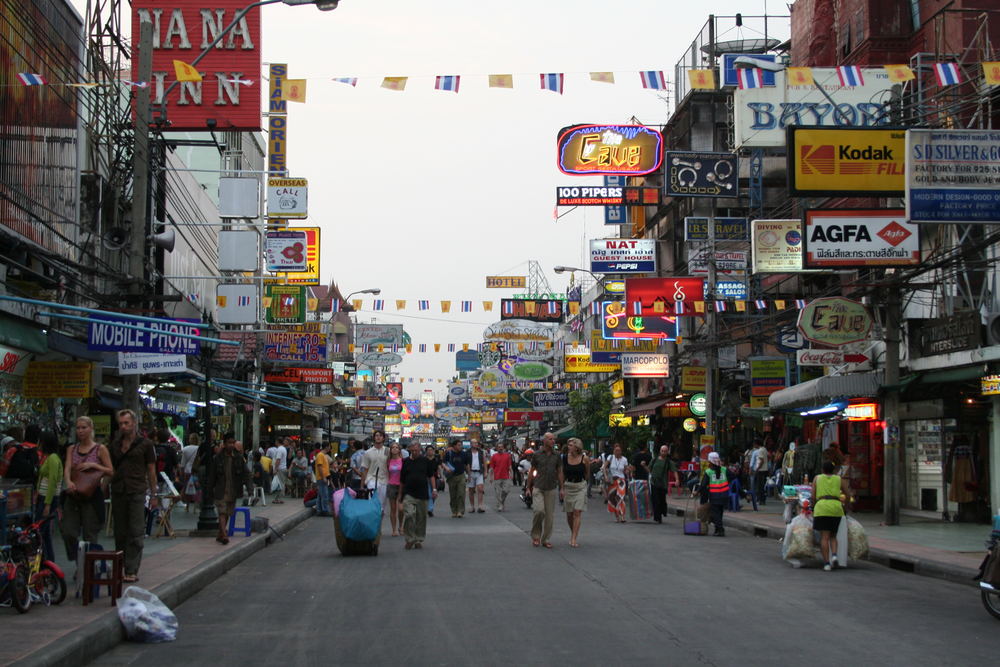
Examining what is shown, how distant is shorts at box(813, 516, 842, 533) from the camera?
15.8 m

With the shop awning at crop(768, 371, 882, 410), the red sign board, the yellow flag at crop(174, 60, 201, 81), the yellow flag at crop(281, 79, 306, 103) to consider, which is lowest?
the shop awning at crop(768, 371, 882, 410)

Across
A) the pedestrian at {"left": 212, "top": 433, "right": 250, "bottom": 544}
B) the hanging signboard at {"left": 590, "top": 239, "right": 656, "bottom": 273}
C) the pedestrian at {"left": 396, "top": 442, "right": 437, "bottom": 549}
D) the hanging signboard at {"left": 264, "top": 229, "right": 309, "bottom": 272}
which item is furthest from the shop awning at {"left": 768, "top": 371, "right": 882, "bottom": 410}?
the hanging signboard at {"left": 590, "top": 239, "right": 656, "bottom": 273}

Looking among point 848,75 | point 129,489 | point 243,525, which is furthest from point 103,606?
point 848,75

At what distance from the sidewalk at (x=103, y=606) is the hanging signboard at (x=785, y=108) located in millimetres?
18873

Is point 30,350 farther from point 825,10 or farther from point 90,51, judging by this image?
point 825,10

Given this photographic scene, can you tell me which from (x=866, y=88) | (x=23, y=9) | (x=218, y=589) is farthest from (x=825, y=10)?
(x=218, y=589)

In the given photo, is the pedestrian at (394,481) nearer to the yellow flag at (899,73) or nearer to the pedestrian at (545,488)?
the pedestrian at (545,488)

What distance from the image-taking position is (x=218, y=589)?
13312 millimetres

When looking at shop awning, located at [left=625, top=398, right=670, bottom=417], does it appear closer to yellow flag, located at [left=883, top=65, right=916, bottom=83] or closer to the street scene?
the street scene

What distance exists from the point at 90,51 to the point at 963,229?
61.3ft

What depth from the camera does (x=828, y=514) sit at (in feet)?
52.0

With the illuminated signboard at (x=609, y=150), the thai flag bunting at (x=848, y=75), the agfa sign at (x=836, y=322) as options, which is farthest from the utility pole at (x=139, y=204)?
the illuminated signboard at (x=609, y=150)

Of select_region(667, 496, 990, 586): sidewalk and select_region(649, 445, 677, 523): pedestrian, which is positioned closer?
select_region(667, 496, 990, 586): sidewalk

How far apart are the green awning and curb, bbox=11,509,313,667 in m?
5.07
